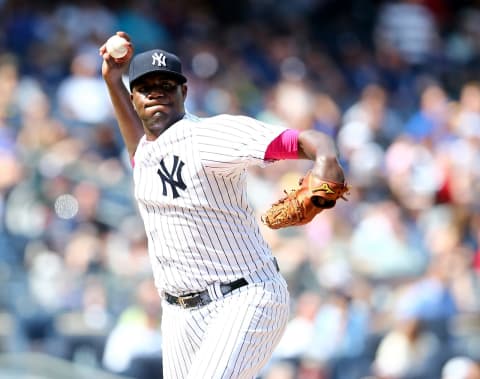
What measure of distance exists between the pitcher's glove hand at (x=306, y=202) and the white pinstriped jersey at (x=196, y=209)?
287 millimetres

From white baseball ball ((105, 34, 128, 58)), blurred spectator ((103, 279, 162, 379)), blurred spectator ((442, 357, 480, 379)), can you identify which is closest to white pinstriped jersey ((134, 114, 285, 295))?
white baseball ball ((105, 34, 128, 58))

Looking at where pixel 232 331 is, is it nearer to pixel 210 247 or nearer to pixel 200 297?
pixel 200 297

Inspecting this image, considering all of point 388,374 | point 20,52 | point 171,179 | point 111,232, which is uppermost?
point 20,52

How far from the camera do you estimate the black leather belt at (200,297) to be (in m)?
3.67

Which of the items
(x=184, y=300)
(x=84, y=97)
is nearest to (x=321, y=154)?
(x=184, y=300)

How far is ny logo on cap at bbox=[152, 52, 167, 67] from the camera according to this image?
368 cm

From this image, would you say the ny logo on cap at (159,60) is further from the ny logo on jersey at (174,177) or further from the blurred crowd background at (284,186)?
the blurred crowd background at (284,186)

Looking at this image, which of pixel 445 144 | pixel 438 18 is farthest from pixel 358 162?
pixel 438 18

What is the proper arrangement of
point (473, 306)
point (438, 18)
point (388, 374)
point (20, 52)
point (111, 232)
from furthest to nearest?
point (438, 18), point (20, 52), point (111, 232), point (473, 306), point (388, 374)

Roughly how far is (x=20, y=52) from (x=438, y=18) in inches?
205

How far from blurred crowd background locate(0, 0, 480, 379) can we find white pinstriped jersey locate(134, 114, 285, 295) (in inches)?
117

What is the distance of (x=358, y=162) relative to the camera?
8883mm

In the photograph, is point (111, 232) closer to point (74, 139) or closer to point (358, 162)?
point (74, 139)

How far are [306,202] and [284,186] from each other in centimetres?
510
